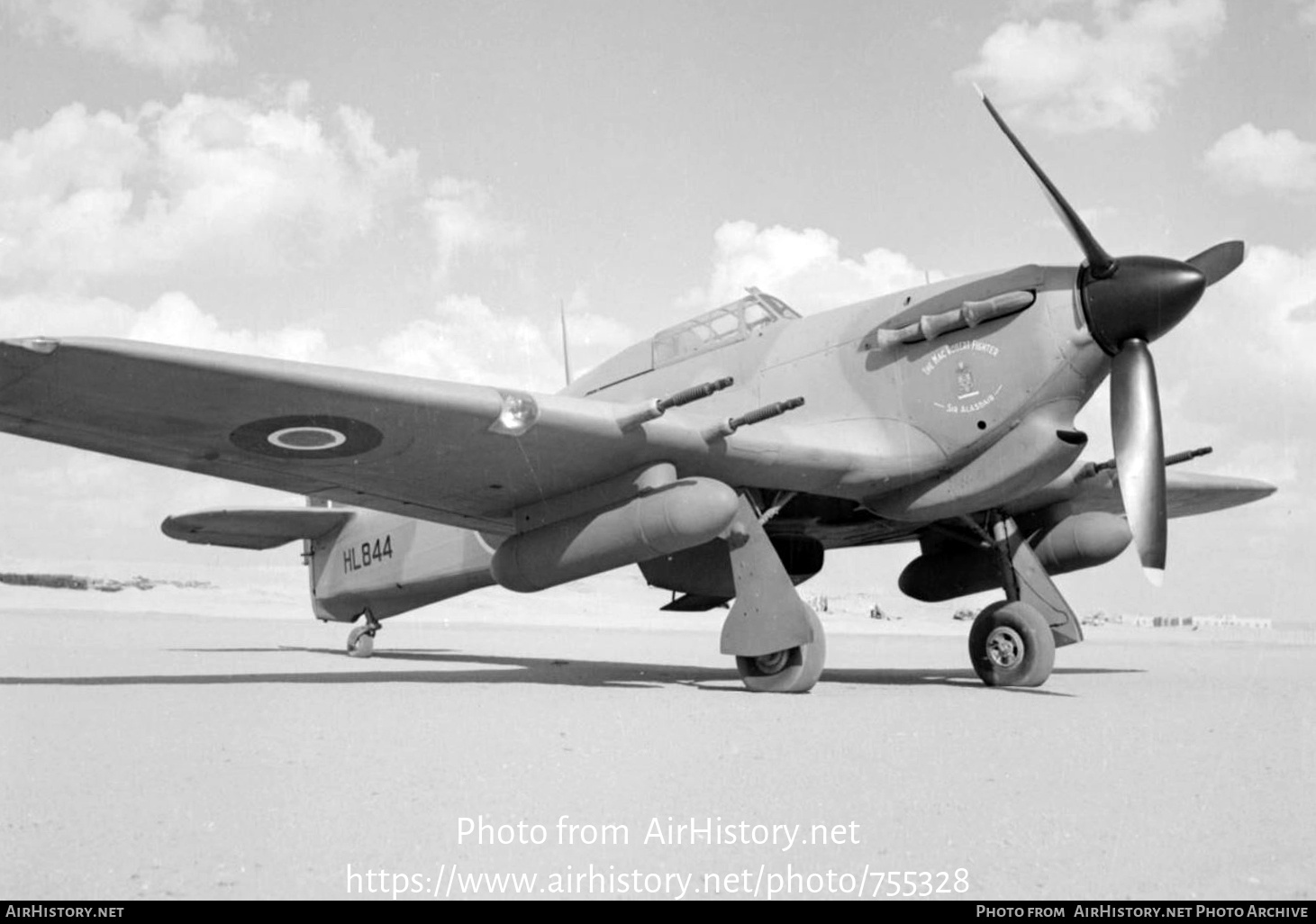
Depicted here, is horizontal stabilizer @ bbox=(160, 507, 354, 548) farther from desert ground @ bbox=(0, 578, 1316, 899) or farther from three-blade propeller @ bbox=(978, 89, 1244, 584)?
three-blade propeller @ bbox=(978, 89, 1244, 584)

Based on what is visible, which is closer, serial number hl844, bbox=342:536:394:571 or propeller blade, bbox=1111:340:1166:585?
propeller blade, bbox=1111:340:1166:585

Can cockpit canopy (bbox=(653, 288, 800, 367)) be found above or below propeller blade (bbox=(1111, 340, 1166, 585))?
above

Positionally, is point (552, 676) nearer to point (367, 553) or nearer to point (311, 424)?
point (311, 424)

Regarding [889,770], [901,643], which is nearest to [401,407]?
[889,770]

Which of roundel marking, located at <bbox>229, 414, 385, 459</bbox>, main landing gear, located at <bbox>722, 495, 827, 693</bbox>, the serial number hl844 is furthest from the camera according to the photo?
the serial number hl844

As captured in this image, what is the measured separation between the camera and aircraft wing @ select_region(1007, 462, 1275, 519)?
12.1 m

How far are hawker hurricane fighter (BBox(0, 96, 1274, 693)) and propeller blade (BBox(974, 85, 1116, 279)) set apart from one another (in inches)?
0.8

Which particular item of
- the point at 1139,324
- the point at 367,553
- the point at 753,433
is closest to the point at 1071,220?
the point at 1139,324

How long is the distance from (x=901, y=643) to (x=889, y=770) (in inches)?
737

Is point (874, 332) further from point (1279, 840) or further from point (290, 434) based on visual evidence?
point (1279, 840)

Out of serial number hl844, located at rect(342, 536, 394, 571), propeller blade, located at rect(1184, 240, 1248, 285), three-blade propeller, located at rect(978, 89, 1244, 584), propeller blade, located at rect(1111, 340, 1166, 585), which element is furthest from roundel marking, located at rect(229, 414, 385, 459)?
propeller blade, located at rect(1184, 240, 1248, 285)

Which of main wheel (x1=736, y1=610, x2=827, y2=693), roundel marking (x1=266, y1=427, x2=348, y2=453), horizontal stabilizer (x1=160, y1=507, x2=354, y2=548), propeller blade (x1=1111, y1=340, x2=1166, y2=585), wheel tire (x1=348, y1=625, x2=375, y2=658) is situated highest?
horizontal stabilizer (x1=160, y1=507, x2=354, y2=548)

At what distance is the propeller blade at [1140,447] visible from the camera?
9086mm

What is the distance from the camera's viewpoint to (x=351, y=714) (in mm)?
7332
